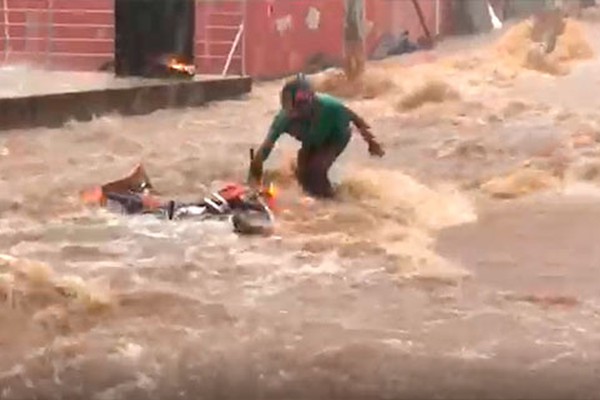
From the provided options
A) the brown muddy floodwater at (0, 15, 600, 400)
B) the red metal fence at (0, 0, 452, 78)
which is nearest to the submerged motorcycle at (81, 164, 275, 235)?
the brown muddy floodwater at (0, 15, 600, 400)

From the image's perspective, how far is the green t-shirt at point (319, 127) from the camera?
959 millimetres

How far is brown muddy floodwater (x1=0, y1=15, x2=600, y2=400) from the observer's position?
20.6 inches

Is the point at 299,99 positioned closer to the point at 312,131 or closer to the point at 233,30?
the point at 312,131

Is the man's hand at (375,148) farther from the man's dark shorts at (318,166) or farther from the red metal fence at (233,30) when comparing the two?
the red metal fence at (233,30)

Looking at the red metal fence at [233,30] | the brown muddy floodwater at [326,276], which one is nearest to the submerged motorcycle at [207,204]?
the brown muddy floodwater at [326,276]

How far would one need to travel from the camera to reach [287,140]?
98 cm

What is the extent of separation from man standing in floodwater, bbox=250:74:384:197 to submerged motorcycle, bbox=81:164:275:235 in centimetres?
3

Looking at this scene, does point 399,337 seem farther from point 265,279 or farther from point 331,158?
point 331,158

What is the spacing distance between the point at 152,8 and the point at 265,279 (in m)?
1.00

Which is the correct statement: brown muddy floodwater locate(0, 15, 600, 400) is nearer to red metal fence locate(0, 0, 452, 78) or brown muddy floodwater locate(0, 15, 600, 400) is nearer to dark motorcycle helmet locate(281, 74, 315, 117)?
dark motorcycle helmet locate(281, 74, 315, 117)

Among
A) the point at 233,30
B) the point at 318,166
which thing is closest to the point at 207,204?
the point at 318,166

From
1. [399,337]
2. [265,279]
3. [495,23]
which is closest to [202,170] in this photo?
[265,279]

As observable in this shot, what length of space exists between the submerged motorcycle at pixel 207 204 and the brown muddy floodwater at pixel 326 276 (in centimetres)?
1

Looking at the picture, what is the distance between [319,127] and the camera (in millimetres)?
964
